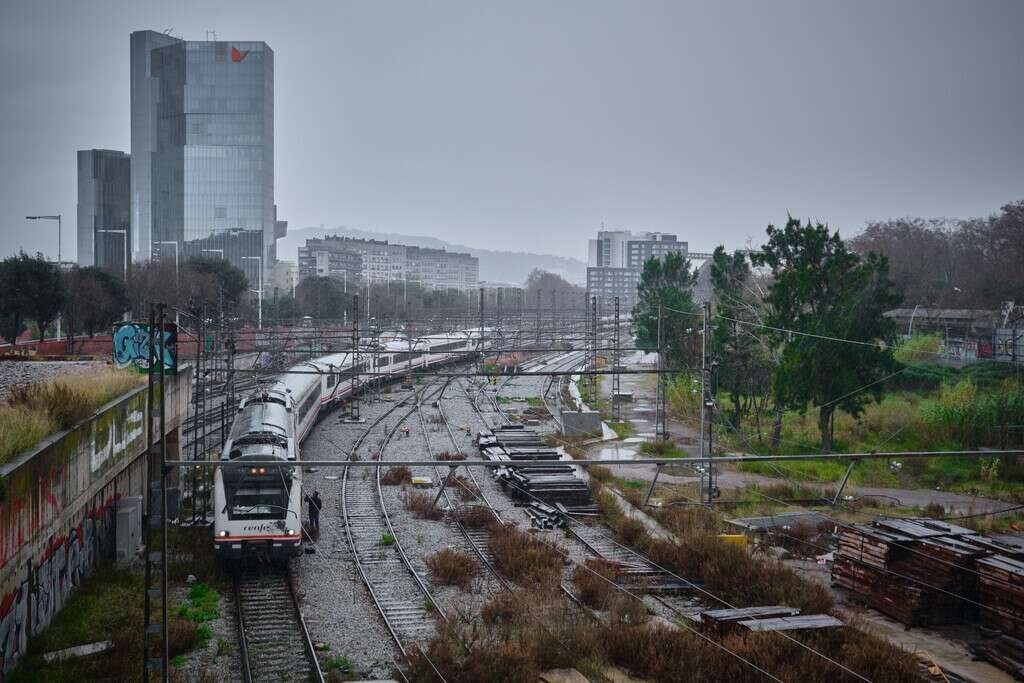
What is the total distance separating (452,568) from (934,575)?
22.8 feet

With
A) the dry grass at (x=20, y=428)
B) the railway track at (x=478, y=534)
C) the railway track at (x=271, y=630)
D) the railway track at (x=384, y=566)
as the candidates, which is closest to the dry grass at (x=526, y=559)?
the railway track at (x=478, y=534)

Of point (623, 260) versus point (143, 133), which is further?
point (623, 260)

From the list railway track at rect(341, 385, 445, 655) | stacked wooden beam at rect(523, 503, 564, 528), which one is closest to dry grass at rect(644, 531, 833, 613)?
stacked wooden beam at rect(523, 503, 564, 528)

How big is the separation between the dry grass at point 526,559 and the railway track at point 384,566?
55.3 inches

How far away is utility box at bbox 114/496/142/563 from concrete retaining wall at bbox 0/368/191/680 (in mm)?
222

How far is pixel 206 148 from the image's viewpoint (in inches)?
4387

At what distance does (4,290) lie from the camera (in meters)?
29.4

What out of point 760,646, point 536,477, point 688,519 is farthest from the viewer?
point 536,477

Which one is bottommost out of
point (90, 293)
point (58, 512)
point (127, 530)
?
point (127, 530)

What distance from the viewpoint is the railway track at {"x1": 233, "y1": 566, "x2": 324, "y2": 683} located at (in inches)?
384

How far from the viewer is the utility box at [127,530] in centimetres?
1355

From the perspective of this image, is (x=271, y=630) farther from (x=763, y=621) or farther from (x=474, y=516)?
(x=763, y=621)

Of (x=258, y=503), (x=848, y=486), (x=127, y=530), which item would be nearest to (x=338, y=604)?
(x=258, y=503)

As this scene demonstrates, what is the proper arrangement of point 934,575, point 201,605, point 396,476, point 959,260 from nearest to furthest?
point 201,605 → point 934,575 → point 396,476 → point 959,260
